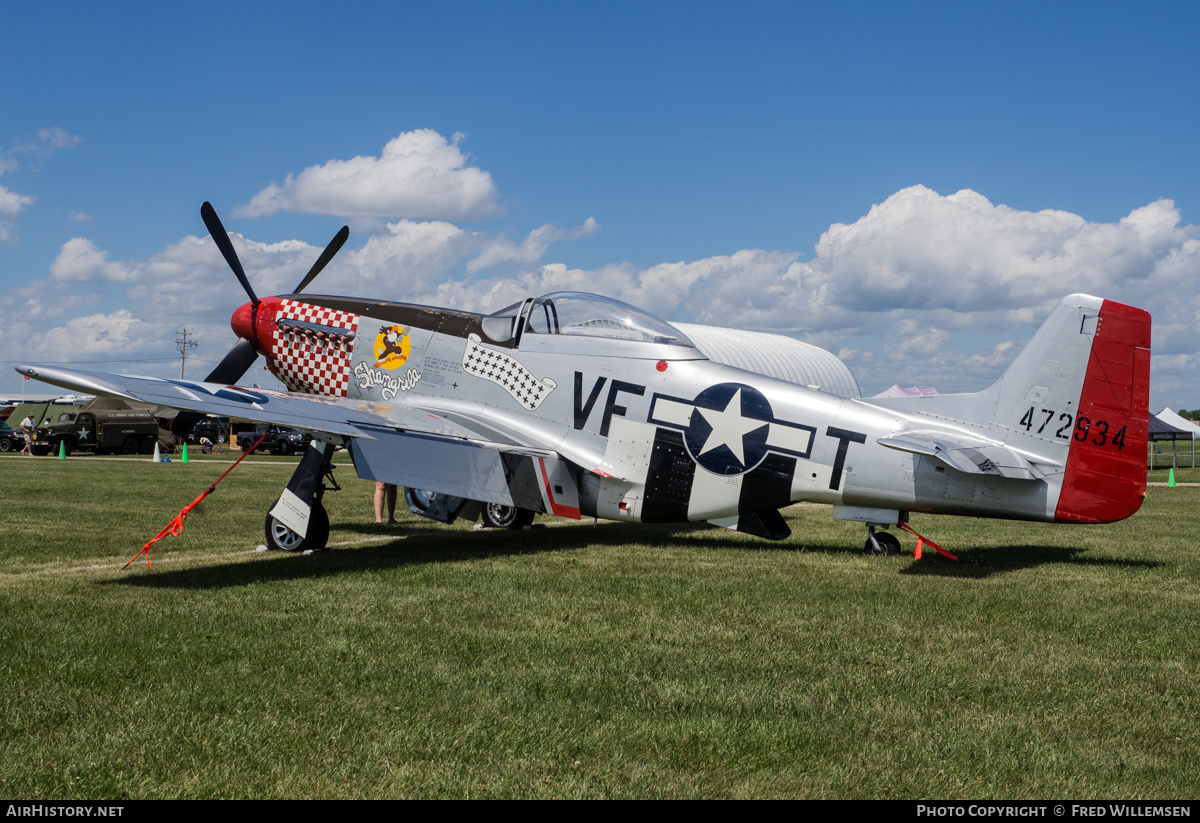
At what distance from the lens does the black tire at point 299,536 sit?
9414 mm

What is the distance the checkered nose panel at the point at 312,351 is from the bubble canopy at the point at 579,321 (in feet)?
6.73

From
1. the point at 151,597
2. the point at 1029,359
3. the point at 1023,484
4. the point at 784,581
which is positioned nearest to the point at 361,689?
the point at 151,597

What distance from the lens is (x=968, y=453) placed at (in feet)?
27.0

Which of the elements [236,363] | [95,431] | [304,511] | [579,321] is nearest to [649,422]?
[579,321]

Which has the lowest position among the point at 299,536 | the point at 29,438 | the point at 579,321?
the point at 29,438

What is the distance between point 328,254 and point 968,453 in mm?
9992

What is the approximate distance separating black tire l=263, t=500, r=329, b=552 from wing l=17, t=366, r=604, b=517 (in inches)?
42.6

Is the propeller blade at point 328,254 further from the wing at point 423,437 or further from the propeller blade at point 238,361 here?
the wing at point 423,437

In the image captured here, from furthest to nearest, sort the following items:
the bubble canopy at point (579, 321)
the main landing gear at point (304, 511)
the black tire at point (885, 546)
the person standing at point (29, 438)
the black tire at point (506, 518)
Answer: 1. the person standing at point (29, 438)
2. the black tire at point (506, 518)
3. the bubble canopy at point (579, 321)
4. the black tire at point (885, 546)
5. the main landing gear at point (304, 511)

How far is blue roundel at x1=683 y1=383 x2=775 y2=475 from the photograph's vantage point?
9328 millimetres

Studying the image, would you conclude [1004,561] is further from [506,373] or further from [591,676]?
[591,676]

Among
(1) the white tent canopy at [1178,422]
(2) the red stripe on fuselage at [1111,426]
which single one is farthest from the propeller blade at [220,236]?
(1) the white tent canopy at [1178,422]
